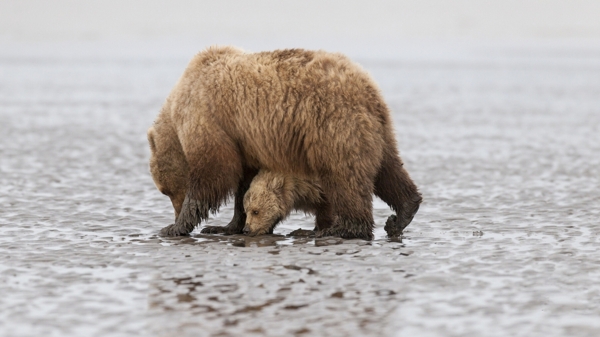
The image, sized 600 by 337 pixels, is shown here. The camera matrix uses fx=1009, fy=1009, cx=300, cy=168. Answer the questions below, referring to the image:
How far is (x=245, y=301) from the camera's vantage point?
5.57 m

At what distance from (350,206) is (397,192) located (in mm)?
510

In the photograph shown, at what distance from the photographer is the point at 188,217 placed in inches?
300

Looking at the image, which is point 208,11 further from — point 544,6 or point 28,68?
point 28,68

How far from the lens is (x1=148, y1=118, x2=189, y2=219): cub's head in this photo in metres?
7.87

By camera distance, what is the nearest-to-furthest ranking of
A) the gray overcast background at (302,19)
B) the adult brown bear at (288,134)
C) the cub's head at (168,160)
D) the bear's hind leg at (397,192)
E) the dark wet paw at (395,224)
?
1. the adult brown bear at (288,134)
2. the bear's hind leg at (397,192)
3. the dark wet paw at (395,224)
4. the cub's head at (168,160)
5. the gray overcast background at (302,19)

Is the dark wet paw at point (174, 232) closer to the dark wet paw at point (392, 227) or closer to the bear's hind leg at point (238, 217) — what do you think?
the bear's hind leg at point (238, 217)

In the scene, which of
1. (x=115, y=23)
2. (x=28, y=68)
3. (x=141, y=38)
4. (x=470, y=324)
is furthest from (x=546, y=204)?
(x=115, y=23)

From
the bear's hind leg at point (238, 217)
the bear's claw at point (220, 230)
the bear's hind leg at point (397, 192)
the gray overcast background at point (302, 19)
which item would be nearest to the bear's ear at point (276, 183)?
the bear's hind leg at point (238, 217)

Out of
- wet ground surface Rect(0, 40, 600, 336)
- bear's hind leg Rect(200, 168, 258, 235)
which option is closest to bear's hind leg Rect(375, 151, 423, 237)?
wet ground surface Rect(0, 40, 600, 336)

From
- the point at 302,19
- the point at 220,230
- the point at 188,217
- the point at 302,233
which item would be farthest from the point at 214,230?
the point at 302,19

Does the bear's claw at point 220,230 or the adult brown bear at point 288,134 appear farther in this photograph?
the bear's claw at point 220,230

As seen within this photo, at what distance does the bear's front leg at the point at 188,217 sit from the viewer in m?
7.58

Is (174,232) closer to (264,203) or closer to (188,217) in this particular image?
(188,217)

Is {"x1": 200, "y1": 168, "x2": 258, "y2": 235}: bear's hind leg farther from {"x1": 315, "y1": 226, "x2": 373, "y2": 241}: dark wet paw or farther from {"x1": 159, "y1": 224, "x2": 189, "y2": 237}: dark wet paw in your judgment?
{"x1": 315, "y1": 226, "x2": 373, "y2": 241}: dark wet paw
